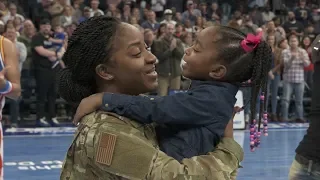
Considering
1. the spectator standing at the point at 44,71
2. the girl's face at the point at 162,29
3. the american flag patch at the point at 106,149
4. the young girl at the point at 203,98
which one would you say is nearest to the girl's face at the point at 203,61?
the young girl at the point at 203,98

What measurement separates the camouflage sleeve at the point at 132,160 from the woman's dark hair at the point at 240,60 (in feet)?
1.13

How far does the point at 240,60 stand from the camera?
75.7 inches

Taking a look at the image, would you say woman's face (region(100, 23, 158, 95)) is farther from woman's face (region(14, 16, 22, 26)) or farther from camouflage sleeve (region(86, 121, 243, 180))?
woman's face (region(14, 16, 22, 26))

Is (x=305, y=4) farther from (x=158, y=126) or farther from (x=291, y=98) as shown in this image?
(x=158, y=126)

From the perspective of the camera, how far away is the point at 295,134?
11.2 m

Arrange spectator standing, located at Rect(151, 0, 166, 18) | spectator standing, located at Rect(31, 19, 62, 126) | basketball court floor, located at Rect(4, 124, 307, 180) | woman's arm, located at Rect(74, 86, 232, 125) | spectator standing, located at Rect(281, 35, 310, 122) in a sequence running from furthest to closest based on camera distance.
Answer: spectator standing, located at Rect(151, 0, 166, 18)
spectator standing, located at Rect(281, 35, 310, 122)
spectator standing, located at Rect(31, 19, 62, 126)
basketball court floor, located at Rect(4, 124, 307, 180)
woman's arm, located at Rect(74, 86, 232, 125)

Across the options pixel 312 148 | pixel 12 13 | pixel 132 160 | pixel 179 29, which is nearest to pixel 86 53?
pixel 132 160

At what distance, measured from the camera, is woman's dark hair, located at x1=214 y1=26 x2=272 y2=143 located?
1.91 metres

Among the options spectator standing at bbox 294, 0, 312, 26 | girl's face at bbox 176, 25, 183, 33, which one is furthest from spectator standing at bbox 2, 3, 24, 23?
spectator standing at bbox 294, 0, 312, 26

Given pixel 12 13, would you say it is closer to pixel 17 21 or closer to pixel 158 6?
pixel 17 21

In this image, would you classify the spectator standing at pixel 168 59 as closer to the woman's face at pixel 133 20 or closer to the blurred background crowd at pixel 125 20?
the blurred background crowd at pixel 125 20

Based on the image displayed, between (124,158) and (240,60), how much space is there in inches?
20.3

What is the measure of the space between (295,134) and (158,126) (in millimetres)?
9673

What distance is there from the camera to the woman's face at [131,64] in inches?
71.4
